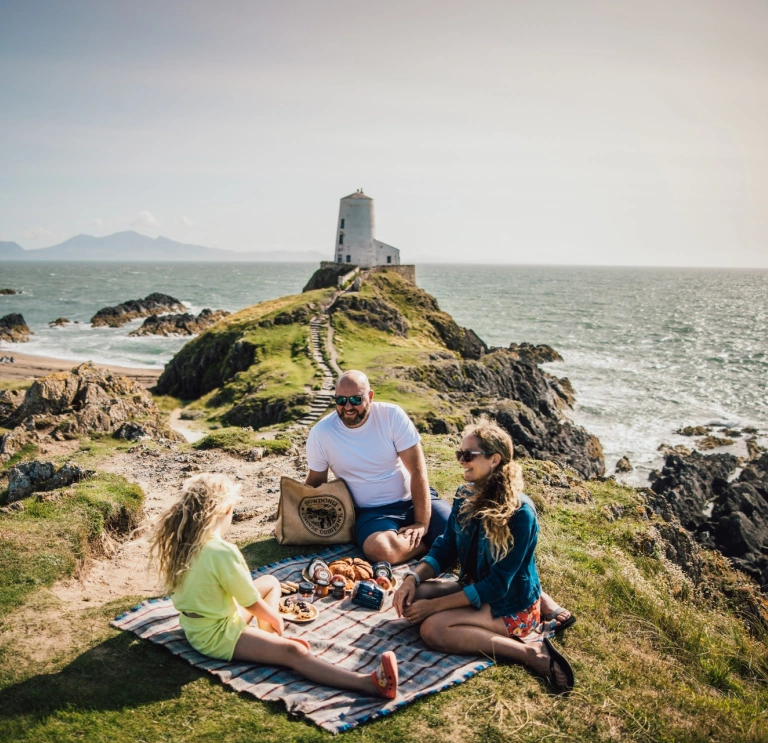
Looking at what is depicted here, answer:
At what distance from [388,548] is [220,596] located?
2.73 metres

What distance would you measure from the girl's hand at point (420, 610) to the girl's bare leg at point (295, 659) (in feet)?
3.14

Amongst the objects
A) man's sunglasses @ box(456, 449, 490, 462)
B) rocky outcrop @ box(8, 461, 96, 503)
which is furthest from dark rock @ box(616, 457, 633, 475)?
man's sunglasses @ box(456, 449, 490, 462)

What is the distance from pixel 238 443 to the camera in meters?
16.9

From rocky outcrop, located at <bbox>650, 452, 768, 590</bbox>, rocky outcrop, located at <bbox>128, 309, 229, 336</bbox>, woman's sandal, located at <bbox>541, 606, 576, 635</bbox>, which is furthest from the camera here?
rocky outcrop, located at <bbox>128, 309, 229, 336</bbox>

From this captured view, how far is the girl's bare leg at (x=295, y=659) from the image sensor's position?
5840mm

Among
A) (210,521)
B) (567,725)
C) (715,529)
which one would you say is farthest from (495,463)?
(715,529)

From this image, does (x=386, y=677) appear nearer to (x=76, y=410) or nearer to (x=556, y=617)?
(x=556, y=617)

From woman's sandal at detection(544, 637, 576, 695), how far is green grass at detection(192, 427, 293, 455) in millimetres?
10956

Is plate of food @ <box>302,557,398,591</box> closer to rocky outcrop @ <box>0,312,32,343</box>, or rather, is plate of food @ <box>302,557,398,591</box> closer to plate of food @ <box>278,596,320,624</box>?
plate of food @ <box>278,596,320,624</box>

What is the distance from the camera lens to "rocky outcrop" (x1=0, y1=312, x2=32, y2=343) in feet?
242

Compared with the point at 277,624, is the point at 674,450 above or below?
below

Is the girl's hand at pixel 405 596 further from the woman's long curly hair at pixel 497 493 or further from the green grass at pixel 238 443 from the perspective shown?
the green grass at pixel 238 443

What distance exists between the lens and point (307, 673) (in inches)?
236

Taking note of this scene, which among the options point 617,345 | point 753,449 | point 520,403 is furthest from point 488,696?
point 617,345
